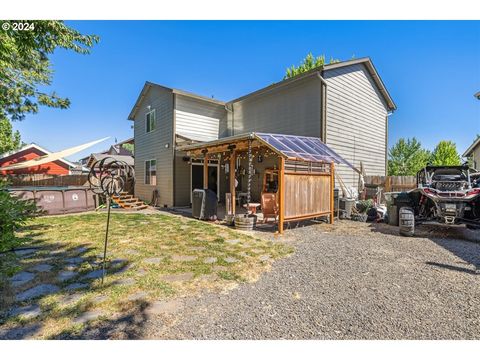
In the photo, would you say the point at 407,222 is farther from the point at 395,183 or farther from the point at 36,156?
the point at 36,156

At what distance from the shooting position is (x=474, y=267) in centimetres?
416

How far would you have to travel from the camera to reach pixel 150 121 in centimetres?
1415

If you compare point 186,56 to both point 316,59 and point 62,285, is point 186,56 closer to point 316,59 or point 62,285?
point 62,285

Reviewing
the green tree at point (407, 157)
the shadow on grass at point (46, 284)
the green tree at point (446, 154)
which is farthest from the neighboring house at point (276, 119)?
the green tree at point (446, 154)

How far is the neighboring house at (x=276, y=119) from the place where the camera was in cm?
1005

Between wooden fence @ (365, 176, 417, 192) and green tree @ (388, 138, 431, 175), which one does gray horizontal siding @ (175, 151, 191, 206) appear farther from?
green tree @ (388, 138, 431, 175)

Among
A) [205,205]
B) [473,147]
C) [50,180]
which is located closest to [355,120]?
[205,205]

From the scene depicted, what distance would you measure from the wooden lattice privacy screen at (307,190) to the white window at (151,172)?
852 centimetres

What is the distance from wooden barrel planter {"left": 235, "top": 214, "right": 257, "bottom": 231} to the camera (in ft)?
23.9

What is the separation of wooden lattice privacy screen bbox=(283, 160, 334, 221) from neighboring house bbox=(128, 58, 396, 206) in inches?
79.8

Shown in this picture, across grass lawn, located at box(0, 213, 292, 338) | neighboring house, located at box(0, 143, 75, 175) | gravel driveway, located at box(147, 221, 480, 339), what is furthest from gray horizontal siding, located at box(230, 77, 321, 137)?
neighboring house, located at box(0, 143, 75, 175)

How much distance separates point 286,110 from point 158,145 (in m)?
7.05
